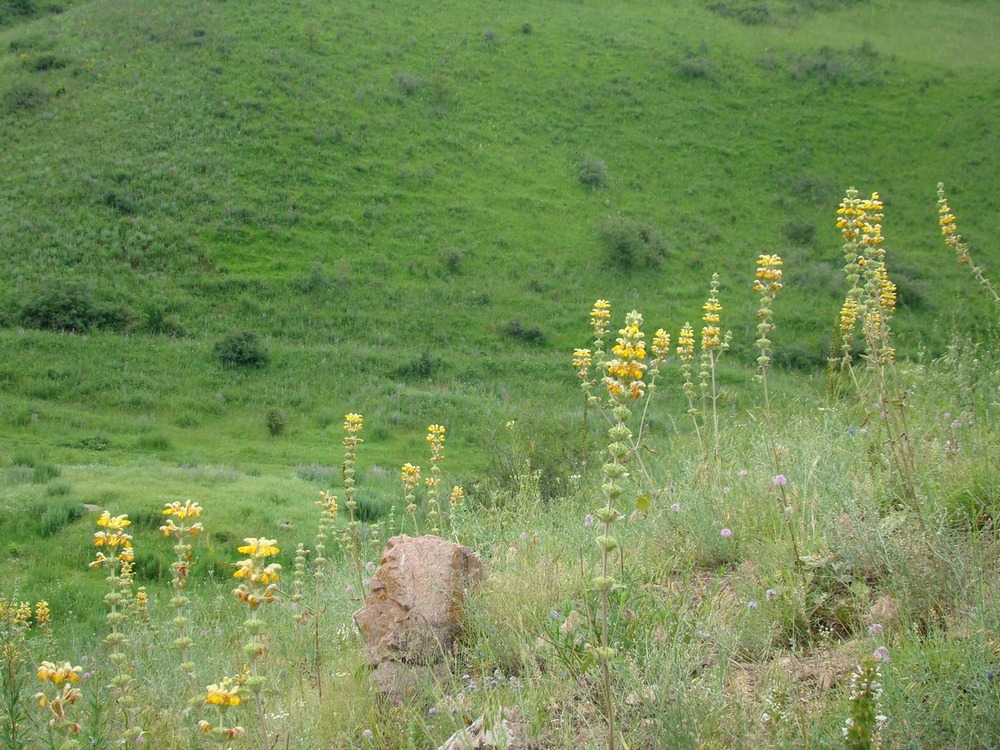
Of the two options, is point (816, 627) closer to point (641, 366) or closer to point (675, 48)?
point (641, 366)

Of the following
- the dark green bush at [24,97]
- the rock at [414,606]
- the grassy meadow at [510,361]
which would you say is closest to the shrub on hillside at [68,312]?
the grassy meadow at [510,361]

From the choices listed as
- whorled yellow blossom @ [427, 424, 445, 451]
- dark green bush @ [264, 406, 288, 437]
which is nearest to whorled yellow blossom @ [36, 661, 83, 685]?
whorled yellow blossom @ [427, 424, 445, 451]

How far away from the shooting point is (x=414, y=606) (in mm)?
3211

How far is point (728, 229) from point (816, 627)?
1443 inches

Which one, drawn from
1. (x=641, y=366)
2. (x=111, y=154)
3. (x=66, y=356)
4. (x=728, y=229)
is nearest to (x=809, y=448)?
(x=641, y=366)

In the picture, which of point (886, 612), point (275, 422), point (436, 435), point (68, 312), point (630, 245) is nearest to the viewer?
point (886, 612)

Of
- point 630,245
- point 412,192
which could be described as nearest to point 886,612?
point 630,245

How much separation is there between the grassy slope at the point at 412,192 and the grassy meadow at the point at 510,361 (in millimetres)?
202

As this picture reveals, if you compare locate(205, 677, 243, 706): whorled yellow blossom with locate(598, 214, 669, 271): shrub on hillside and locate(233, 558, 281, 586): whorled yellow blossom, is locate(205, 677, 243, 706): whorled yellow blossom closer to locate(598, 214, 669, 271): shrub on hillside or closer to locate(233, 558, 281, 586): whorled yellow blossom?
locate(233, 558, 281, 586): whorled yellow blossom

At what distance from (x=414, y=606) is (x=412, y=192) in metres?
34.5

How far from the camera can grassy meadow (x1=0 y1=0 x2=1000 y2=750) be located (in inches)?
100

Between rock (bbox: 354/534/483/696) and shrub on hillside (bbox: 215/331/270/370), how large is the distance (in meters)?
24.7

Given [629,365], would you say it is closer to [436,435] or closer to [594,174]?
[436,435]

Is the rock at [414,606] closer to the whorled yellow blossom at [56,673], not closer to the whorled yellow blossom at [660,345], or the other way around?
the whorled yellow blossom at [56,673]
